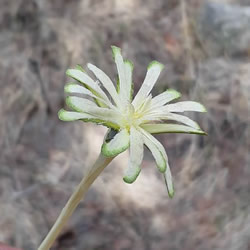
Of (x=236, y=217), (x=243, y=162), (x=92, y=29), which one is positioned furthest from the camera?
(x=92, y=29)

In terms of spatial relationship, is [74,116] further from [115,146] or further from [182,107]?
[182,107]

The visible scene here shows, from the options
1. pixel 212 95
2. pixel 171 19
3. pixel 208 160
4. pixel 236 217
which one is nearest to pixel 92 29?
pixel 171 19

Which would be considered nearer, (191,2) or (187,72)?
(187,72)

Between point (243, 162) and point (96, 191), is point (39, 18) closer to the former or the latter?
point (96, 191)

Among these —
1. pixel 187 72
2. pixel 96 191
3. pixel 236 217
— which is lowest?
pixel 236 217

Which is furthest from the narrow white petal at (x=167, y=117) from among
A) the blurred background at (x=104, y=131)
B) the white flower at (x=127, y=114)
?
the blurred background at (x=104, y=131)

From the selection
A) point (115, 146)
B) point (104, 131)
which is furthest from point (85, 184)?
point (104, 131)

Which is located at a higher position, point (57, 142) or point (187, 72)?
point (187, 72)

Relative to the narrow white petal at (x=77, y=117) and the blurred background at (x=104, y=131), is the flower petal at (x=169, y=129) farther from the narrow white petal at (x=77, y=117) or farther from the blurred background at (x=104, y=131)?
the blurred background at (x=104, y=131)
